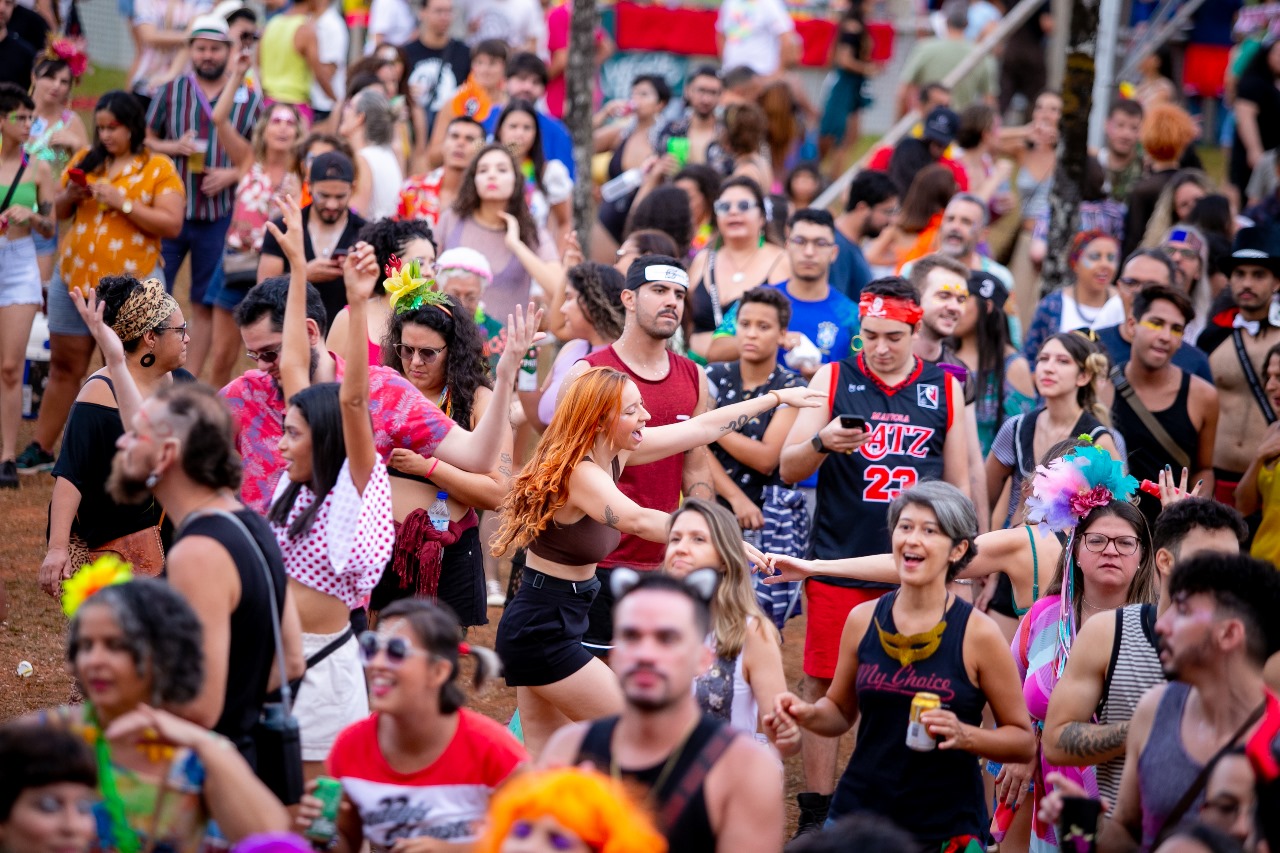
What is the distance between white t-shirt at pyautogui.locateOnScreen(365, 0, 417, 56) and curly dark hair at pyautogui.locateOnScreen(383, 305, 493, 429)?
8.34 meters

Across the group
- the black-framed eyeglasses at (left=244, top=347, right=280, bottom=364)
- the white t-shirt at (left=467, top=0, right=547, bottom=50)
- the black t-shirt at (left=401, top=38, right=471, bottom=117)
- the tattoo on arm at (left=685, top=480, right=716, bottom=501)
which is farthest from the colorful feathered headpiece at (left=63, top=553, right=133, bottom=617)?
the white t-shirt at (left=467, top=0, right=547, bottom=50)

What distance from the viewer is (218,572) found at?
364 cm

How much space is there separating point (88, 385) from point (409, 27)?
29.7 ft

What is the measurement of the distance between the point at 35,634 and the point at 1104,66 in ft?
41.8

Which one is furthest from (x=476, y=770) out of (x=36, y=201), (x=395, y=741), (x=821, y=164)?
(x=821, y=164)

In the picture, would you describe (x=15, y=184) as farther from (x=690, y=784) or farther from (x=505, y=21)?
(x=690, y=784)

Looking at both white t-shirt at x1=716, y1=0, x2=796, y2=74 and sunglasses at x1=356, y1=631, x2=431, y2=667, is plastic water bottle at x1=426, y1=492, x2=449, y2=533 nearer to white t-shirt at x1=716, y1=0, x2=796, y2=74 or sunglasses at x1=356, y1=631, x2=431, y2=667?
sunglasses at x1=356, y1=631, x2=431, y2=667

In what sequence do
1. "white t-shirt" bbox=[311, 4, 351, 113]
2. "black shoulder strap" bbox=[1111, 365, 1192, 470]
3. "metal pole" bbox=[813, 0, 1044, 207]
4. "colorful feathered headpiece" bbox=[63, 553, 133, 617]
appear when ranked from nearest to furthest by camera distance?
"colorful feathered headpiece" bbox=[63, 553, 133, 617] < "black shoulder strap" bbox=[1111, 365, 1192, 470] < "white t-shirt" bbox=[311, 4, 351, 113] < "metal pole" bbox=[813, 0, 1044, 207]

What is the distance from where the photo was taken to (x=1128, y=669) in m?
4.45

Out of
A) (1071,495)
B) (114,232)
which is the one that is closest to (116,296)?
(114,232)

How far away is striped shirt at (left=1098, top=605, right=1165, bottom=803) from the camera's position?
442 cm

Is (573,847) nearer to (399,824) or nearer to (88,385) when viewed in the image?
A: (399,824)

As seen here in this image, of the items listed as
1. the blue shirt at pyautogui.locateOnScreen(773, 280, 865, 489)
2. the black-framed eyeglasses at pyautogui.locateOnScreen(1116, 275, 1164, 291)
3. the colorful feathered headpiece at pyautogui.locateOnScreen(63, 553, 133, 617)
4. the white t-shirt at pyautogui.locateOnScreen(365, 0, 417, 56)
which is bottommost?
the colorful feathered headpiece at pyautogui.locateOnScreen(63, 553, 133, 617)

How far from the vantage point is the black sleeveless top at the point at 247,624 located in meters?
3.71
